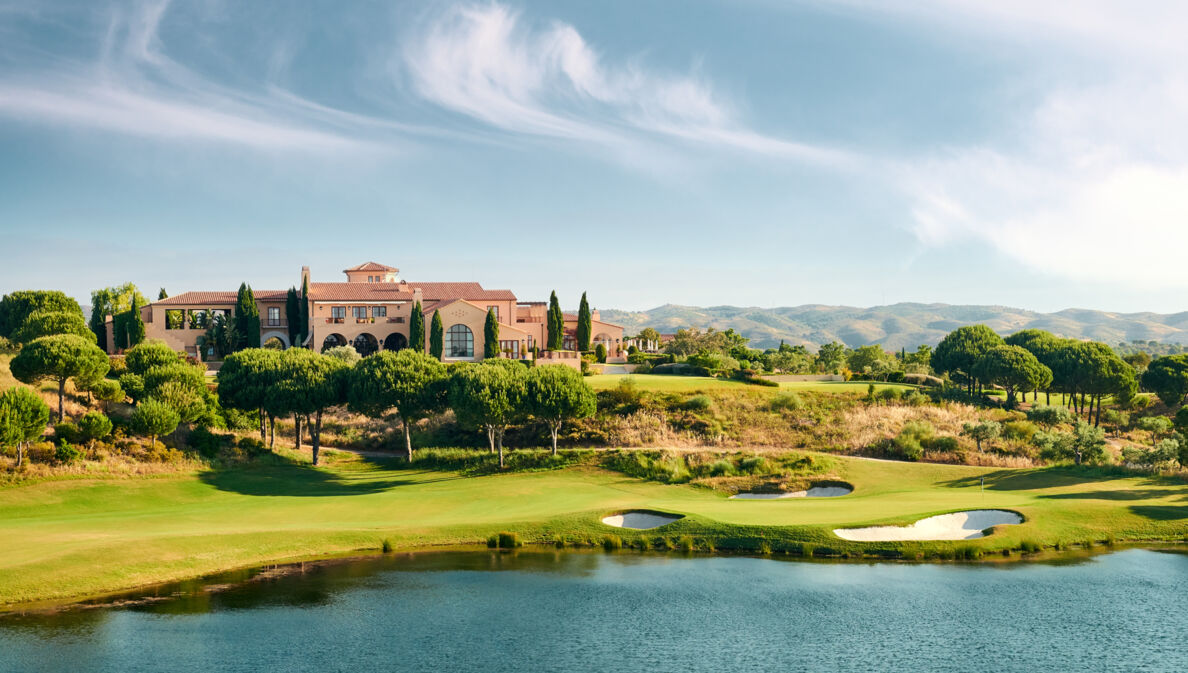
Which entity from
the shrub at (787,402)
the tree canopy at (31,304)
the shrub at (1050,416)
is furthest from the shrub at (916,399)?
the tree canopy at (31,304)

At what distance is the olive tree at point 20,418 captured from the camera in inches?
1555

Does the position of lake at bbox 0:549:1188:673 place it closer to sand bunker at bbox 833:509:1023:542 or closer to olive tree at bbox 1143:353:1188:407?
sand bunker at bbox 833:509:1023:542

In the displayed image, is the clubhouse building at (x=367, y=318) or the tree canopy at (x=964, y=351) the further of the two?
the clubhouse building at (x=367, y=318)

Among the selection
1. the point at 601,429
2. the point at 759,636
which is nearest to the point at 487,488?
the point at 601,429

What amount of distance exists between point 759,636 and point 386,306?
230 feet

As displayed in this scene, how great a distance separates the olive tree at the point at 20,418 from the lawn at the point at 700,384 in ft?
125

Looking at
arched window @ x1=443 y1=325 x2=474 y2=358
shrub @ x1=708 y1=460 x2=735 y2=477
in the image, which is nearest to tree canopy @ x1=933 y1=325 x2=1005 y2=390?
shrub @ x1=708 y1=460 x2=735 y2=477

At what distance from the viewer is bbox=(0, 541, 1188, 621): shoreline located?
26047 millimetres

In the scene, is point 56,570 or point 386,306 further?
point 386,306

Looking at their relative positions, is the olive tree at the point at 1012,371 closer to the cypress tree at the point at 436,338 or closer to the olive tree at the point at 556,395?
the olive tree at the point at 556,395

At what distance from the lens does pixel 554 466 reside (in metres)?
52.0

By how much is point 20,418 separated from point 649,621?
114 feet

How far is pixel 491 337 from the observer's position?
3295 inches

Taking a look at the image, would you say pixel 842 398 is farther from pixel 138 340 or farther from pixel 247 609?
pixel 138 340
